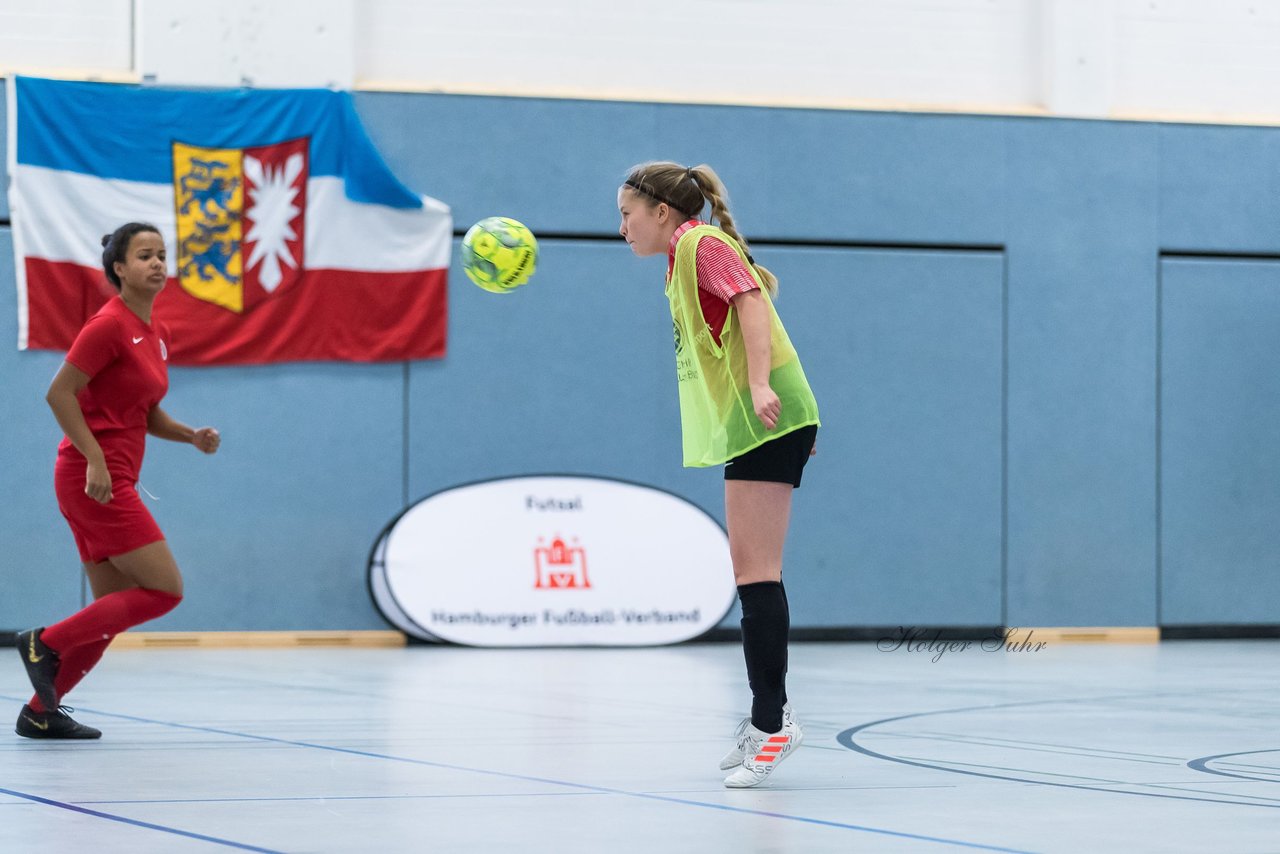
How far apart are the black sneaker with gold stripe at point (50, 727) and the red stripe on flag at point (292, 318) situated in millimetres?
4975

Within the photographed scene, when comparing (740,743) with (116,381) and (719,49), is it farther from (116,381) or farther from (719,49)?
(719,49)

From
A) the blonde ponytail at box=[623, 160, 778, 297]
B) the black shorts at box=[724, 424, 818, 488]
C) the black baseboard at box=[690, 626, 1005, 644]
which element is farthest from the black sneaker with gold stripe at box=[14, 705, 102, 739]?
the black baseboard at box=[690, 626, 1005, 644]

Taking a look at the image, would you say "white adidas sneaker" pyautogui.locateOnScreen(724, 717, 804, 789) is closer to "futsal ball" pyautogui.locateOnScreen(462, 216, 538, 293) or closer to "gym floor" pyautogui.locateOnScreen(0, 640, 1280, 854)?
"gym floor" pyautogui.locateOnScreen(0, 640, 1280, 854)

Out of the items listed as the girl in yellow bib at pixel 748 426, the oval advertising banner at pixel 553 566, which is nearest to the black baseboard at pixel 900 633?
the oval advertising banner at pixel 553 566

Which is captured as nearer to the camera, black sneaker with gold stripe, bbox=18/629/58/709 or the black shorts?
the black shorts

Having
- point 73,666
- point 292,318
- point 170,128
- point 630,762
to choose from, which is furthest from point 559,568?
point 630,762

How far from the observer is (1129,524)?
11.2 metres

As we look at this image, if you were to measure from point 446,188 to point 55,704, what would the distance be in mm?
5680

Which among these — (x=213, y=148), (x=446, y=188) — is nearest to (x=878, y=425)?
(x=446, y=188)

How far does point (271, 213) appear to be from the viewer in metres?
10.3

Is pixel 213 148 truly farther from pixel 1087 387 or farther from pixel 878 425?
pixel 1087 387

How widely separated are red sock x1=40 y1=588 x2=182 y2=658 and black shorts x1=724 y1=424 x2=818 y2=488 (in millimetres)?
2025

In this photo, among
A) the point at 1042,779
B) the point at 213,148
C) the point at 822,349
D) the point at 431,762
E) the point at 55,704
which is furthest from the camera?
the point at 822,349

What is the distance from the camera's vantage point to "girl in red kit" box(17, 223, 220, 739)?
529 cm
